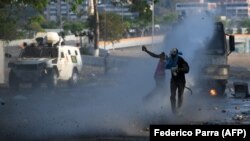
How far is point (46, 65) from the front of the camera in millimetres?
26141

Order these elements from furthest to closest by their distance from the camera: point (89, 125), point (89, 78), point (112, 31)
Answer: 1. point (112, 31)
2. point (89, 78)
3. point (89, 125)

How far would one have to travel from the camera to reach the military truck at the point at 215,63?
22.3m

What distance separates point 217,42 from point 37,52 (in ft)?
28.3

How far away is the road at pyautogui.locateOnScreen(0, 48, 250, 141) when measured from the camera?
13.2 metres

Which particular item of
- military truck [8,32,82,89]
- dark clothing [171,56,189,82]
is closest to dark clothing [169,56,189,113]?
dark clothing [171,56,189,82]

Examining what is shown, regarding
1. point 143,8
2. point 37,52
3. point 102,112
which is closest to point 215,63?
point 143,8

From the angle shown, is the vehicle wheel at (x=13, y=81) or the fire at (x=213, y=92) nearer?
the fire at (x=213, y=92)

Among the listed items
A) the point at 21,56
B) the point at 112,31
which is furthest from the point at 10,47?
the point at 21,56

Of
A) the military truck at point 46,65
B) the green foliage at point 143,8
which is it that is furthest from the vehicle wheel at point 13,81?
the green foliage at point 143,8

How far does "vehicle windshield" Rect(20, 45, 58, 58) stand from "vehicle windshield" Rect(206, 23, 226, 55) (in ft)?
25.8

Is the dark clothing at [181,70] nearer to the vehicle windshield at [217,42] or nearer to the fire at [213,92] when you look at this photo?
the vehicle windshield at [217,42]

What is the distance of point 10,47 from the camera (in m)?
64.4

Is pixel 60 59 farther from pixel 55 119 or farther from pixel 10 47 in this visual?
pixel 10 47

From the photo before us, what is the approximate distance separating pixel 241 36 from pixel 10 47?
40.8 metres
